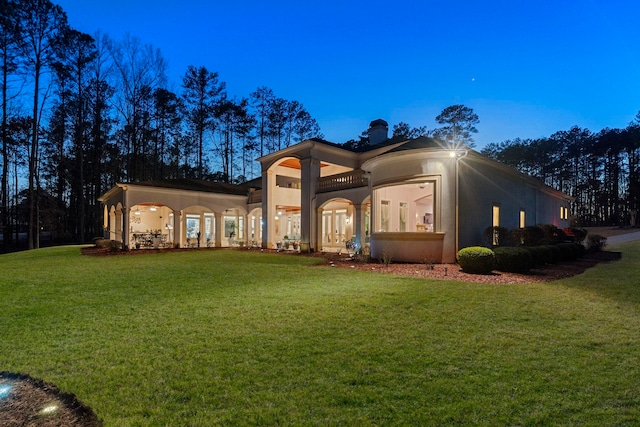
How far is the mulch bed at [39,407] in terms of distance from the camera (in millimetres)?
2564

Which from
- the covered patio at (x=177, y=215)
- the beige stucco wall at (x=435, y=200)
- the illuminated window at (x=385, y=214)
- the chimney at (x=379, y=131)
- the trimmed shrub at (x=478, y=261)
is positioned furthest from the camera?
the chimney at (x=379, y=131)

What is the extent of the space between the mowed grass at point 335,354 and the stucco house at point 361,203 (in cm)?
650

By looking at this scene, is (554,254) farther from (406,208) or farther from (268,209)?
(268,209)

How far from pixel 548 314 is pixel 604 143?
5530cm

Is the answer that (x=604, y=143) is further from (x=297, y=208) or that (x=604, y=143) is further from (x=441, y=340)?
(x=441, y=340)

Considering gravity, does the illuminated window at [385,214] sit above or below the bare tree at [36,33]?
below

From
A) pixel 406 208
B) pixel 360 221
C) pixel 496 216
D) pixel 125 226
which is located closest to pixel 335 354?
pixel 360 221

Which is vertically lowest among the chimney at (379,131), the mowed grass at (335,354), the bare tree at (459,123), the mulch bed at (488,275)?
the mulch bed at (488,275)

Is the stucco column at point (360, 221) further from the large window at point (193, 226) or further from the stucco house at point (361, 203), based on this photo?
the large window at point (193, 226)

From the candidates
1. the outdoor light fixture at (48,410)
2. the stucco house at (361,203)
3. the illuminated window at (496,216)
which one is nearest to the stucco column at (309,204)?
the stucco house at (361,203)

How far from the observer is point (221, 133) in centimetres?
3866

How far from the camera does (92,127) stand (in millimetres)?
34094

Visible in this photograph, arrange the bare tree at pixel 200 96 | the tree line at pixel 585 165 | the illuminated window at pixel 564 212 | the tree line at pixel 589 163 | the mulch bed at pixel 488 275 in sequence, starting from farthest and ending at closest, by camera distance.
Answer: the tree line at pixel 585 165, the tree line at pixel 589 163, the bare tree at pixel 200 96, the illuminated window at pixel 564 212, the mulch bed at pixel 488 275

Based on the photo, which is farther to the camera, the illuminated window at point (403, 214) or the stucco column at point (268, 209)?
the stucco column at point (268, 209)
